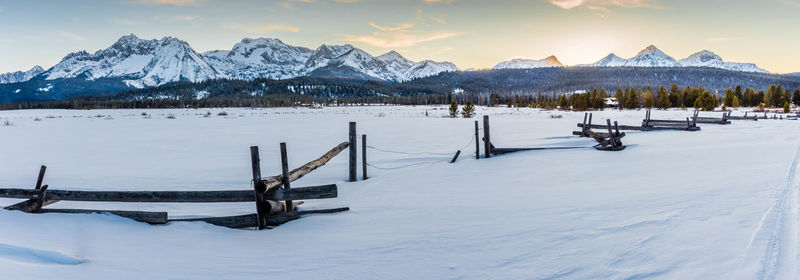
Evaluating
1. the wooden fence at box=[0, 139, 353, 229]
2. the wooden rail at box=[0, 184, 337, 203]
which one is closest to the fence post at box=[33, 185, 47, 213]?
the wooden fence at box=[0, 139, 353, 229]

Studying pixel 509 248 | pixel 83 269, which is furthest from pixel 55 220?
pixel 509 248

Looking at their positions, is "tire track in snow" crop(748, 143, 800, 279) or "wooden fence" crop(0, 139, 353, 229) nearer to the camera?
"tire track in snow" crop(748, 143, 800, 279)

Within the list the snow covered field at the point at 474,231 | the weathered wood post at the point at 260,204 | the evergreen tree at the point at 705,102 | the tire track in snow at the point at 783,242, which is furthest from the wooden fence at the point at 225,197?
the evergreen tree at the point at 705,102

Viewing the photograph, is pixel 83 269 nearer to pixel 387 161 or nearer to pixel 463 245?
pixel 463 245

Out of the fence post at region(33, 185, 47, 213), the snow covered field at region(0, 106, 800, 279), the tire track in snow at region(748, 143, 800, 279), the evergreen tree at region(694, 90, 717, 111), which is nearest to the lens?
the tire track in snow at region(748, 143, 800, 279)

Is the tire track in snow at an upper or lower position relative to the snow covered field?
upper

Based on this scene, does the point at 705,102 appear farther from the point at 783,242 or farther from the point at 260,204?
the point at 260,204

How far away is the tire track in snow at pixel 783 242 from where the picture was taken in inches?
175

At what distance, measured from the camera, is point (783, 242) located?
5203 mm

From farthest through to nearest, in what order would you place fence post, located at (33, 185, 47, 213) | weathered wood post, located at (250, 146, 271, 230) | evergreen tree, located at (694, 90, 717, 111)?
evergreen tree, located at (694, 90, 717, 111) → fence post, located at (33, 185, 47, 213) → weathered wood post, located at (250, 146, 271, 230)

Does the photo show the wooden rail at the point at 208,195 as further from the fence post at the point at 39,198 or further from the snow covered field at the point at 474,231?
the fence post at the point at 39,198

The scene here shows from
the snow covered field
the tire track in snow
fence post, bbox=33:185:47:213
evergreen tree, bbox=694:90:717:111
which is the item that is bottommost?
the snow covered field

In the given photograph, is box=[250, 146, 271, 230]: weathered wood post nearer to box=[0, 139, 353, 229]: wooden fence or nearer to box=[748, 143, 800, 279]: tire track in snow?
box=[0, 139, 353, 229]: wooden fence

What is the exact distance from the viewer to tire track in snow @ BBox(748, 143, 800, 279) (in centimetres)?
444
